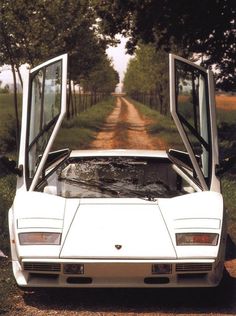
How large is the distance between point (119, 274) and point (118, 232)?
362mm

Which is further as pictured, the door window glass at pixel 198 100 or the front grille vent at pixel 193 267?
the door window glass at pixel 198 100

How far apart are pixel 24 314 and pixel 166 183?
199 cm

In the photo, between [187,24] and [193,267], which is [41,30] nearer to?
[187,24]

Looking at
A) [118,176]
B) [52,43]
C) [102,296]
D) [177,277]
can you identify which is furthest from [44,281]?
[52,43]

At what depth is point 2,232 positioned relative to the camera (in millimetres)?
6781

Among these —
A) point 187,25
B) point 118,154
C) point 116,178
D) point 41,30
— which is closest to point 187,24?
point 187,25

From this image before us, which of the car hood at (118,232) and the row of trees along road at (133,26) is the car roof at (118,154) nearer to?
the car hood at (118,232)

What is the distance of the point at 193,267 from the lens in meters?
4.27

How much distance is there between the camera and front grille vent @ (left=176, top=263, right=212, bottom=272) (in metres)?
4.25

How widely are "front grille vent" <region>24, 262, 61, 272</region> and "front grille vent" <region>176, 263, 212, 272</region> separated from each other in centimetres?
93

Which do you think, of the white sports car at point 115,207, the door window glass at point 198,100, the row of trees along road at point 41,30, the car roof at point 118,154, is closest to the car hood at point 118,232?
the white sports car at point 115,207

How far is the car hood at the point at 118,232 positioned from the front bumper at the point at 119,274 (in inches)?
2.7

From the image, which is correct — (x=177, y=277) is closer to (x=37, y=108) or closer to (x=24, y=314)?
(x=24, y=314)

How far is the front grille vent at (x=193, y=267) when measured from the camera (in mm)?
4250
